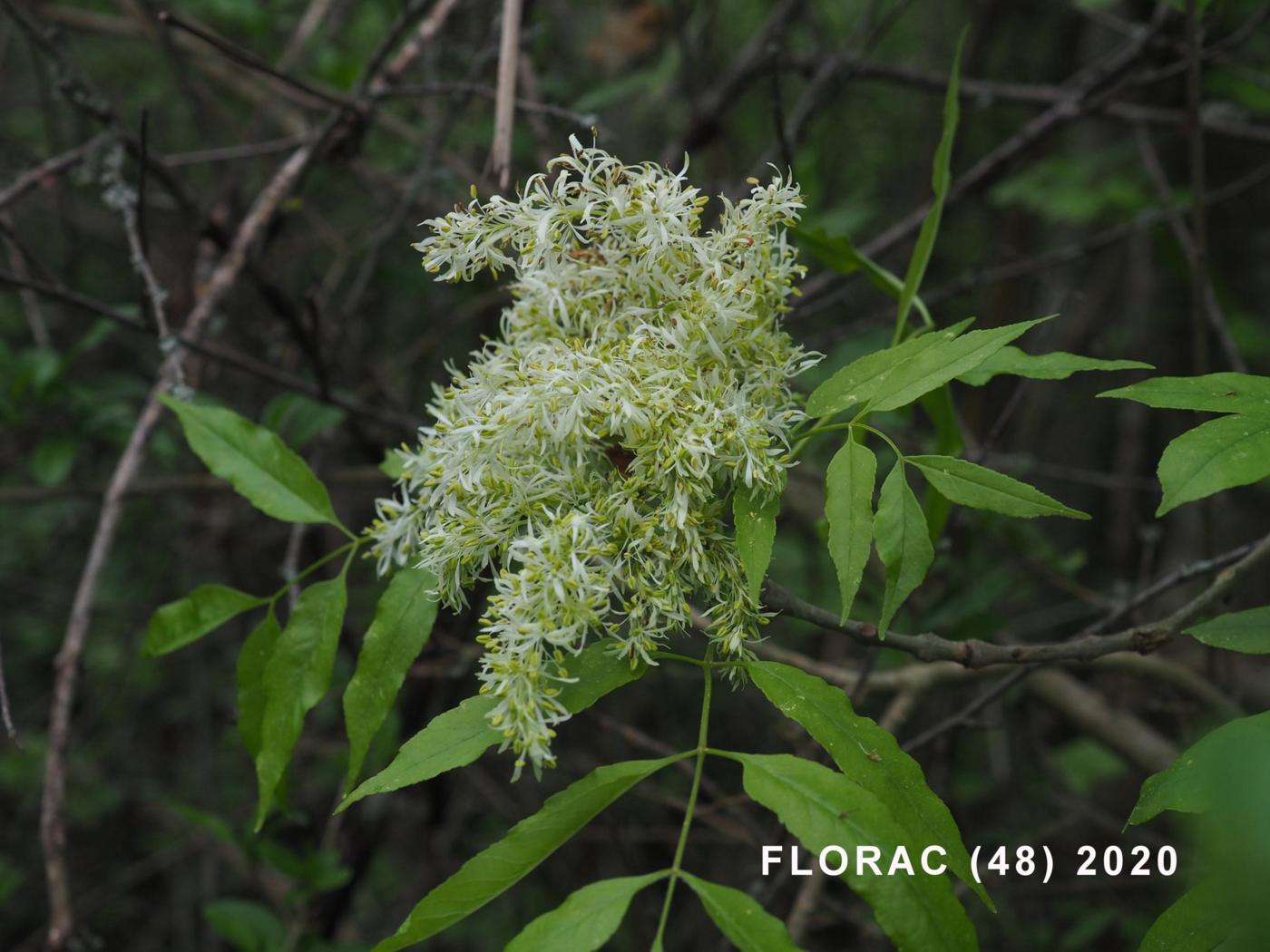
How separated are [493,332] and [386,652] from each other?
2336mm

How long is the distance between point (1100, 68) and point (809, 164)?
0.87 m

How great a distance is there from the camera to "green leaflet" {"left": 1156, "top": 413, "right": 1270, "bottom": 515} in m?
1.08

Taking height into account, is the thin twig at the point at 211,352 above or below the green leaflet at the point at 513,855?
above

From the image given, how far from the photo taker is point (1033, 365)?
4.55ft

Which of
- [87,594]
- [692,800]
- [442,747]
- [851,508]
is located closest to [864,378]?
[851,508]

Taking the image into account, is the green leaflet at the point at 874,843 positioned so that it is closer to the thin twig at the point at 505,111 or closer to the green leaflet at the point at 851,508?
the green leaflet at the point at 851,508

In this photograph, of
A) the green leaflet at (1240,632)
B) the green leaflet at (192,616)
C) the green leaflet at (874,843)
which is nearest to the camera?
the green leaflet at (874,843)

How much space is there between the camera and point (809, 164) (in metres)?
3.15

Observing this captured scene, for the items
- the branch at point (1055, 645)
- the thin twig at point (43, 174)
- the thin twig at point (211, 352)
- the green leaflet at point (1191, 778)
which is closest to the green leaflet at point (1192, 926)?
the green leaflet at point (1191, 778)

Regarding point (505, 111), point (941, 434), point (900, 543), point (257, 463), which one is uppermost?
point (505, 111)

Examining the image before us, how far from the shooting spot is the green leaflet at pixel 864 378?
4.13 feet

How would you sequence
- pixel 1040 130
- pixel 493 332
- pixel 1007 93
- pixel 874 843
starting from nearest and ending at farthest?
pixel 874 843, pixel 1040 130, pixel 1007 93, pixel 493 332

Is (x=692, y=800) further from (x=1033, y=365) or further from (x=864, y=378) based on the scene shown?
(x=1033, y=365)

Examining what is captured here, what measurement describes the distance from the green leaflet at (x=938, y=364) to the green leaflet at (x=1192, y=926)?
2.01 feet
